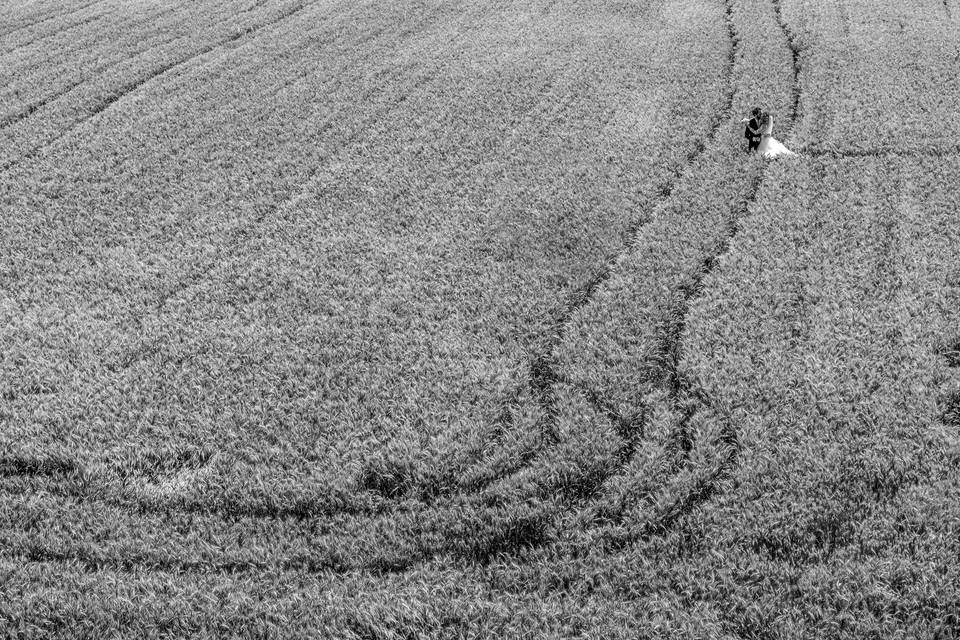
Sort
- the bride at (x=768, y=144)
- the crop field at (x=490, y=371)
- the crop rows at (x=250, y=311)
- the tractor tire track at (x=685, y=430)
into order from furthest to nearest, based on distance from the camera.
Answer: the bride at (x=768, y=144) → the crop rows at (x=250, y=311) → the tractor tire track at (x=685, y=430) → the crop field at (x=490, y=371)

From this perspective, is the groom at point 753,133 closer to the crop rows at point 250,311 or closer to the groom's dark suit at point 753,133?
the groom's dark suit at point 753,133

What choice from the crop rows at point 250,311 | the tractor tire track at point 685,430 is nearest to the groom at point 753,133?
the crop rows at point 250,311

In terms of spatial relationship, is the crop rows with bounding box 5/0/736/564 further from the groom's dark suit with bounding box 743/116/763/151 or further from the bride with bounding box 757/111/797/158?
the bride with bounding box 757/111/797/158

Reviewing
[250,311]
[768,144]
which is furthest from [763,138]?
[250,311]

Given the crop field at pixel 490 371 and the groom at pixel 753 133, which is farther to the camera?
the groom at pixel 753 133

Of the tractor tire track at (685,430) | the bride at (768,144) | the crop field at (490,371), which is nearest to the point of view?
the crop field at (490,371)

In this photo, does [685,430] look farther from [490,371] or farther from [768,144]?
[768,144]

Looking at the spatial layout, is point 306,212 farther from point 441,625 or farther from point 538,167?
point 441,625
